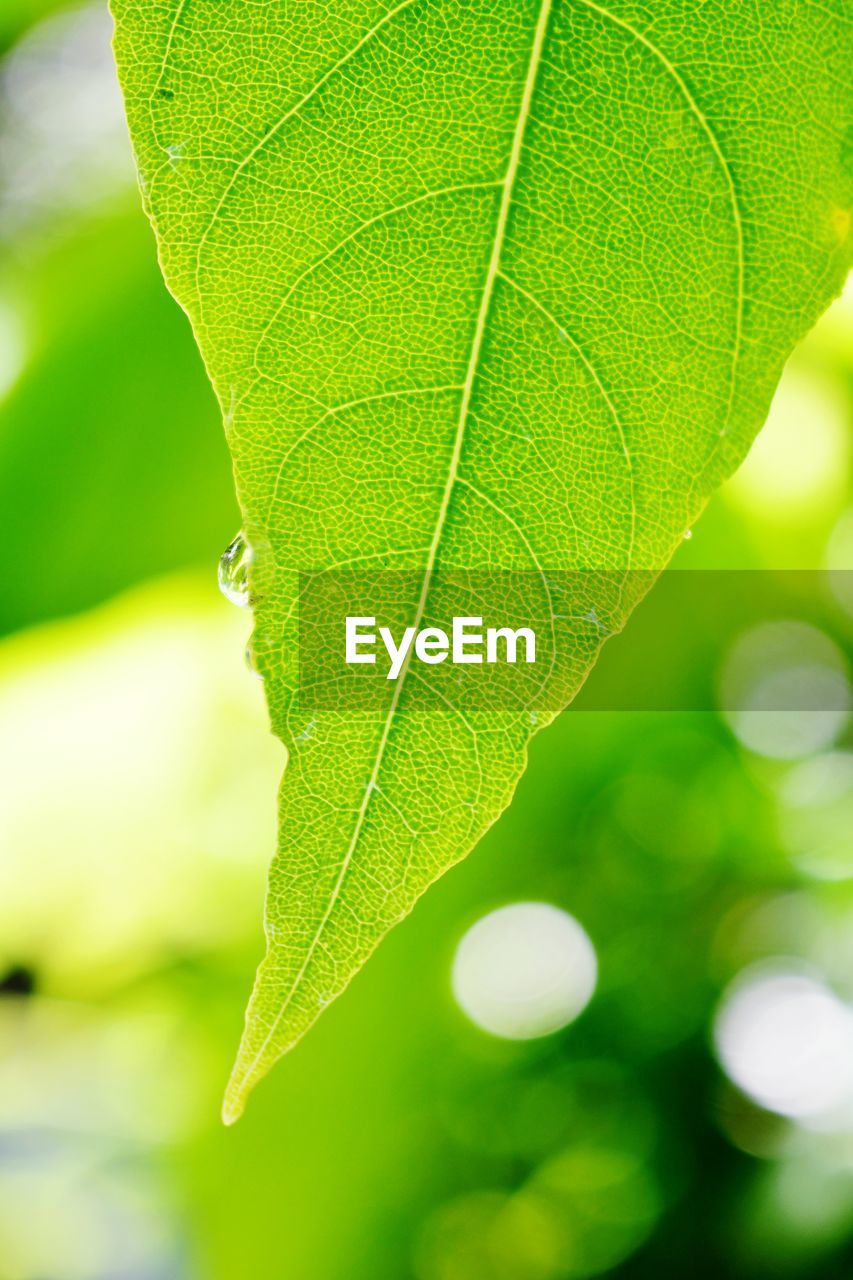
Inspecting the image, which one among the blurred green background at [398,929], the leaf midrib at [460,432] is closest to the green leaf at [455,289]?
the leaf midrib at [460,432]

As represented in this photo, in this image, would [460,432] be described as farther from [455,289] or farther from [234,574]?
[234,574]

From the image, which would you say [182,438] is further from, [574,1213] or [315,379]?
[574,1213]

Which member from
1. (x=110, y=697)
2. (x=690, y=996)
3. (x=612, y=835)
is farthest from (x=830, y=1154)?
(x=110, y=697)

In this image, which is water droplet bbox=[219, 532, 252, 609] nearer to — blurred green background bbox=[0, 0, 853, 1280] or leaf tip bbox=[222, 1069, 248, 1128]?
leaf tip bbox=[222, 1069, 248, 1128]

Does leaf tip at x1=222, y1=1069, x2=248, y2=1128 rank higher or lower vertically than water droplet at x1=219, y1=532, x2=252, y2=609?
lower

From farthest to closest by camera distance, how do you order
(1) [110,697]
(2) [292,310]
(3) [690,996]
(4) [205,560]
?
(3) [690,996]
(1) [110,697]
(4) [205,560]
(2) [292,310]

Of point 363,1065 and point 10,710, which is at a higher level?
point 10,710

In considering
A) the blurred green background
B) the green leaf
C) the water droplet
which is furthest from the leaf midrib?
the blurred green background
